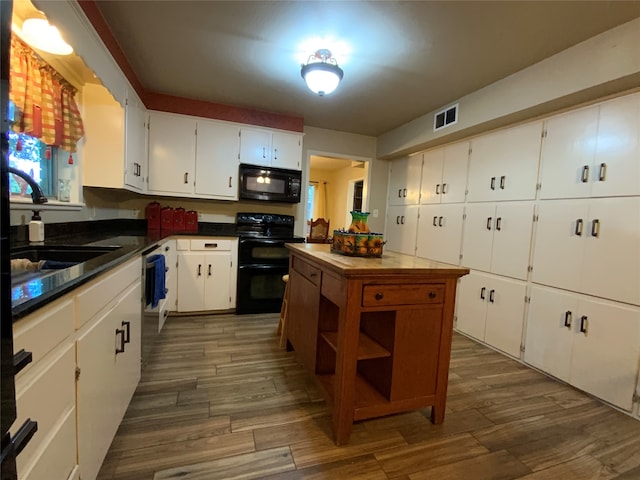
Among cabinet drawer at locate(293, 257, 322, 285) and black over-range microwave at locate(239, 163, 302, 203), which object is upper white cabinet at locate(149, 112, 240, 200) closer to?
black over-range microwave at locate(239, 163, 302, 203)

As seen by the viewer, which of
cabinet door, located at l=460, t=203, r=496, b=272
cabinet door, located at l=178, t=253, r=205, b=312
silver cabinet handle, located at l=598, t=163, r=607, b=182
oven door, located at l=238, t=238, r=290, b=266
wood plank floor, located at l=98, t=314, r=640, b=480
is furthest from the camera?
oven door, located at l=238, t=238, r=290, b=266

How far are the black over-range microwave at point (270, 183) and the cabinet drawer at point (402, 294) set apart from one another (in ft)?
8.14

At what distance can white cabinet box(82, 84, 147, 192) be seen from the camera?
241cm

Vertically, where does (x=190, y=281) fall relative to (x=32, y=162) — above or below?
below

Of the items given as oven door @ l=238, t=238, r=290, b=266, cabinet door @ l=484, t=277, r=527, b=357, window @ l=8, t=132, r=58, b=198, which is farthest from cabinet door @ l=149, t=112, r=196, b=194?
cabinet door @ l=484, t=277, r=527, b=357

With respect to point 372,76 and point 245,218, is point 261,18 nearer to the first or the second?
point 372,76

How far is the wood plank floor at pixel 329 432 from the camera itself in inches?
54.2

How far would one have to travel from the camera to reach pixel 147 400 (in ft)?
5.88

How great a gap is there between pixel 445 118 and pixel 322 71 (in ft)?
5.27

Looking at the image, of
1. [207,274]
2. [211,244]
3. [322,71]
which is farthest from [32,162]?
[322,71]

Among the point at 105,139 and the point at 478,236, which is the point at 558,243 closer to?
the point at 478,236

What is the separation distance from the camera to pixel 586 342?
84.1 inches

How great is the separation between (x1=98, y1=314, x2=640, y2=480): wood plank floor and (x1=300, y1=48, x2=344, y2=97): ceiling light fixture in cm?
218

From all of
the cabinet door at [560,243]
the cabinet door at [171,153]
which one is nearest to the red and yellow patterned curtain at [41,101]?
the cabinet door at [171,153]
